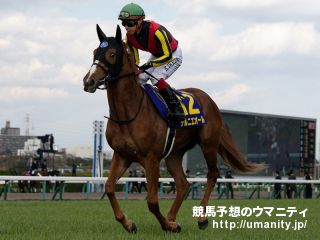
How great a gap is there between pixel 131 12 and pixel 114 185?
1803 millimetres

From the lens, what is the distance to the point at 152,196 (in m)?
6.60

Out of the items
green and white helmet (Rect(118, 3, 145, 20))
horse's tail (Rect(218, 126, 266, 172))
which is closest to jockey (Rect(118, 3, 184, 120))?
green and white helmet (Rect(118, 3, 145, 20))

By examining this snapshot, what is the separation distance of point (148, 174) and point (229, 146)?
8.14ft

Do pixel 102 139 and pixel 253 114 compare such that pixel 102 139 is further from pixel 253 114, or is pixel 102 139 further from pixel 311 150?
pixel 311 150

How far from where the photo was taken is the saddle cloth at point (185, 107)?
6895 mm

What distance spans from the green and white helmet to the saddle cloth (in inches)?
30.0

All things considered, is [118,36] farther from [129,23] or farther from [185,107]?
[185,107]

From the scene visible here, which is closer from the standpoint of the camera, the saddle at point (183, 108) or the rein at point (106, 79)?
the rein at point (106, 79)

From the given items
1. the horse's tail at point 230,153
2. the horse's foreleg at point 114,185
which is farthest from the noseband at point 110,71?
the horse's tail at point 230,153

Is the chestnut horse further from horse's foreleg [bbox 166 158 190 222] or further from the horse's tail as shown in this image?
the horse's tail

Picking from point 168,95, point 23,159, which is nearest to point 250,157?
point 23,159

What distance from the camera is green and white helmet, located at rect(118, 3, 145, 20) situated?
22.1ft

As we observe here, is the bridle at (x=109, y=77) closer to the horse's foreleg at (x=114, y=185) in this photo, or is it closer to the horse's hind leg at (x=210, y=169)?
the horse's foreleg at (x=114, y=185)

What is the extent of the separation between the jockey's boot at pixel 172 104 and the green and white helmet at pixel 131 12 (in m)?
0.85
